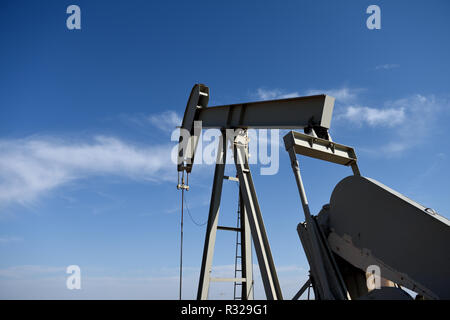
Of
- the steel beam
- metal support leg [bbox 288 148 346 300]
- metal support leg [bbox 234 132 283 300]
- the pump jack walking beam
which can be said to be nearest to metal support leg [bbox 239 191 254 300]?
the pump jack walking beam

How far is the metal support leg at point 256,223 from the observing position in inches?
250

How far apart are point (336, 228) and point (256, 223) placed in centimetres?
178

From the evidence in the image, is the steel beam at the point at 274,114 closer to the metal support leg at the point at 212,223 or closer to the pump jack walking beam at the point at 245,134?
the pump jack walking beam at the point at 245,134

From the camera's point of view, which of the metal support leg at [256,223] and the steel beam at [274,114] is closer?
the steel beam at [274,114]

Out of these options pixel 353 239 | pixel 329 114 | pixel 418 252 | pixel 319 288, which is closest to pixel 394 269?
pixel 418 252

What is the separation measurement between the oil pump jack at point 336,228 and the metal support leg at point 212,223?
0.02 meters

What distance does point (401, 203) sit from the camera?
4.62 meters

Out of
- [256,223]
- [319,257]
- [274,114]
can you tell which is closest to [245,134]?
[274,114]

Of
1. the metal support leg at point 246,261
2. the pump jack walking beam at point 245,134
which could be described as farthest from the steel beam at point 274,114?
the metal support leg at point 246,261

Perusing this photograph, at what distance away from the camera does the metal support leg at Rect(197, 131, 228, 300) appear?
745 centimetres

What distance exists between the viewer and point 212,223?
786cm

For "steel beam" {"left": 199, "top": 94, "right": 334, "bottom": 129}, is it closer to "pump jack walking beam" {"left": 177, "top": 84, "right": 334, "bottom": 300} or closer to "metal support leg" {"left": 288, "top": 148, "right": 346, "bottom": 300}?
"pump jack walking beam" {"left": 177, "top": 84, "right": 334, "bottom": 300}
